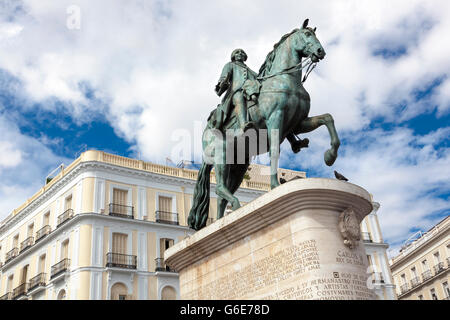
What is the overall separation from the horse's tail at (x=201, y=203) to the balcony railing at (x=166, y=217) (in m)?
24.9

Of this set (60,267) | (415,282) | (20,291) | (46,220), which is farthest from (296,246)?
(415,282)

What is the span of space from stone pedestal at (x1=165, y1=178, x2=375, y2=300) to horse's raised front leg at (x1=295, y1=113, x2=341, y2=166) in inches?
37.2

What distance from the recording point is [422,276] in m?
48.2

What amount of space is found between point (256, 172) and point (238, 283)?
113 feet

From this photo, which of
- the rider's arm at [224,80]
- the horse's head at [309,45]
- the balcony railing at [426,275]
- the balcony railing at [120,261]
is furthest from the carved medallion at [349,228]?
the balcony railing at [426,275]

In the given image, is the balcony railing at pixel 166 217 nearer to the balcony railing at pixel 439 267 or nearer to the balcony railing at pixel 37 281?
the balcony railing at pixel 37 281

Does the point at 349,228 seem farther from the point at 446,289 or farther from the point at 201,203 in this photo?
the point at 446,289

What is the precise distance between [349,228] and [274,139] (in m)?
2.00

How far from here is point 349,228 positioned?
6.92 meters

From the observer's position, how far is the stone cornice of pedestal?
6848mm

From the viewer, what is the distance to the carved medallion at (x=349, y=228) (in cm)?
684

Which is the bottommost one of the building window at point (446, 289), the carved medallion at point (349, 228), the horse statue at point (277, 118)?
the carved medallion at point (349, 228)

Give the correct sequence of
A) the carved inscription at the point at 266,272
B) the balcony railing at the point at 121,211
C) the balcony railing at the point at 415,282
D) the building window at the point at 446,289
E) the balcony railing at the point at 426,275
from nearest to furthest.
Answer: the carved inscription at the point at 266,272
the balcony railing at the point at 121,211
the building window at the point at 446,289
the balcony railing at the point at 426,275
the balcony railing at the point at 415,282
